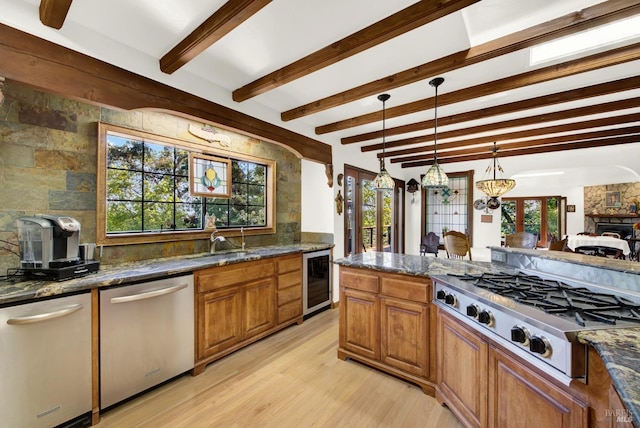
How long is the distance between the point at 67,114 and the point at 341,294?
274 centimetres

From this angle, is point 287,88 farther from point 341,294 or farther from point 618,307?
point 618,307

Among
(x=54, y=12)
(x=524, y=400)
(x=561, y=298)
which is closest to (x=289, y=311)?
(x=524, y=400)

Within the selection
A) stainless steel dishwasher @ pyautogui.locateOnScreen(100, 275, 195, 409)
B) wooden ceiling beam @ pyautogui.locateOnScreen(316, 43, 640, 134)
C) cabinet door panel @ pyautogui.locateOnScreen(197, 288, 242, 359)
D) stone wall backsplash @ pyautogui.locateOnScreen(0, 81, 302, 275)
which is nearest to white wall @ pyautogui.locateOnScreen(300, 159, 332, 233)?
wooden ceiling beam @ pyautogui.locateOnScreen(316, 43, 640, 134)

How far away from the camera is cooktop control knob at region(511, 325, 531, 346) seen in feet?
3.94

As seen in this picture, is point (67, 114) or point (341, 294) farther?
point (341, 294)

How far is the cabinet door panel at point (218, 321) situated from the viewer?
2385 mm

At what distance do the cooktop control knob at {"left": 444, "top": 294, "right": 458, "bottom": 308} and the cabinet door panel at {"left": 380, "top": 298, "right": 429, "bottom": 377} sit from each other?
0.26 meters

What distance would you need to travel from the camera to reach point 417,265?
2.31m

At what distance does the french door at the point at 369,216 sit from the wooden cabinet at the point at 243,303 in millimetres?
1509

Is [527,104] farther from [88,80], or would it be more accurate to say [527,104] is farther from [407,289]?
[88,80]

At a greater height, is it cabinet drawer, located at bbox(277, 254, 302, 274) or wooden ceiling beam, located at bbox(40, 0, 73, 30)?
wooden ceiling beam, located at bbox(40, 0, 73, 30)

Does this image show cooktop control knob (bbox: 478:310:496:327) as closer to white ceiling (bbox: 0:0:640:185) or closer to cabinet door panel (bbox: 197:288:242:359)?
white ceiling (bbox: 0:0:640:185)

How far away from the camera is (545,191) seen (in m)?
8.80

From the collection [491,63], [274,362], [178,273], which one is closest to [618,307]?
[491,63]
